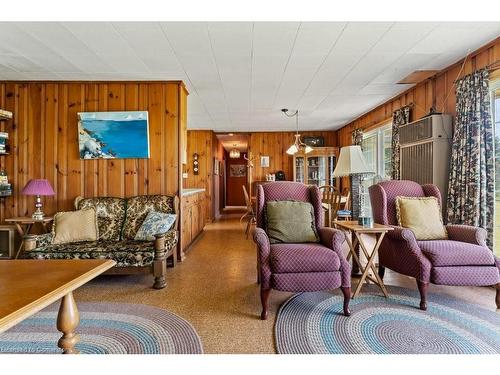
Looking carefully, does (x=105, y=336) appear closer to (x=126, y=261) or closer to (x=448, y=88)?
(x=126, y=261)

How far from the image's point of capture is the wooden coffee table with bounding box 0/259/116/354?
0.98 m

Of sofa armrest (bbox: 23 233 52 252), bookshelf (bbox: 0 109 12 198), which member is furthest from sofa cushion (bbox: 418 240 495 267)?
bookshelf (bbox: 0 109 12 198)

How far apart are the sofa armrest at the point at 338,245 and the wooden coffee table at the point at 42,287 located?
5.52ft

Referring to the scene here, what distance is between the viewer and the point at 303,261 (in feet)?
7.10

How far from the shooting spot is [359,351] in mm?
1699

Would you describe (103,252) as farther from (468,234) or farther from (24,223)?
(468,234)

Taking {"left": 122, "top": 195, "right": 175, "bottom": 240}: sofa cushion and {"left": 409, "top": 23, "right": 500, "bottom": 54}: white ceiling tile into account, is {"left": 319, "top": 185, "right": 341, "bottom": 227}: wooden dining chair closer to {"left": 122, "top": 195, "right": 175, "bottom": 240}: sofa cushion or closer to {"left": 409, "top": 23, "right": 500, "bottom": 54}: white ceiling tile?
{"left": 409, "top": 23, "right": 500, "bottom": 54}: white ceiling tile

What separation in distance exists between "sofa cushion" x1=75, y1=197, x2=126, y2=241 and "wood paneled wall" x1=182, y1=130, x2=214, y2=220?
3.60 m

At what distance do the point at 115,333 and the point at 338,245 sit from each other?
5.94 feet

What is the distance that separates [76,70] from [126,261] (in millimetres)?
2353

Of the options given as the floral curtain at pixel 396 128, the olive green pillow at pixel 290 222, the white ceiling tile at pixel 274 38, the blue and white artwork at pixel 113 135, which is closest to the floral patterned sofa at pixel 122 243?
the blue and white artwork at pixel 113 135

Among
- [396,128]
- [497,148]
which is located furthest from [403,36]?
[396,128]
